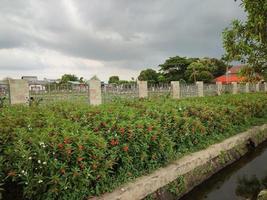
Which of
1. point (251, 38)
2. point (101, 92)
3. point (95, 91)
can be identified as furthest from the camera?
point (101, 92)

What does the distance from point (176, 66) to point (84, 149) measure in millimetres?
54072

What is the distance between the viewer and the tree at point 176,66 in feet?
180

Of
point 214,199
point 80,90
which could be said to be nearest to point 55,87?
point 80,90

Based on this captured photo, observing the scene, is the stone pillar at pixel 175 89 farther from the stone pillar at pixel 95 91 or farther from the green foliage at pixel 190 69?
the green foliage at pixel 190 69

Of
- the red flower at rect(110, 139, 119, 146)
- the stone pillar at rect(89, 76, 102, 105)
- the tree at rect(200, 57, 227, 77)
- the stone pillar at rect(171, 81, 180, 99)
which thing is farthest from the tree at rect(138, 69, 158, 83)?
the red flower at rect(110, 139, 119, 146)

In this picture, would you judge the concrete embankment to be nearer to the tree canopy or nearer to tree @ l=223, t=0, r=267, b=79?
tree @ l=223, t=0, r=267, b=79

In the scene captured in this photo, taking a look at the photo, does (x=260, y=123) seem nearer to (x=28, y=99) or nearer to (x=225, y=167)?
(x=225, y=167)

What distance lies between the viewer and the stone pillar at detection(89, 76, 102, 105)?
9.62m

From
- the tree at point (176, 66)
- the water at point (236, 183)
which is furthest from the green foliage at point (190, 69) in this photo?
the water at point (236, 183)

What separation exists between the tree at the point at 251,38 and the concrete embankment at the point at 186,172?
Result: 2.33 metres

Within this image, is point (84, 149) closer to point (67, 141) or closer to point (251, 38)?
point (67, 141)

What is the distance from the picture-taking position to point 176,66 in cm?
5584

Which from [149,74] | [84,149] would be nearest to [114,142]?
[84,149]

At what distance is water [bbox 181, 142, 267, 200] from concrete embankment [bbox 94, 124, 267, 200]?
129 mm
